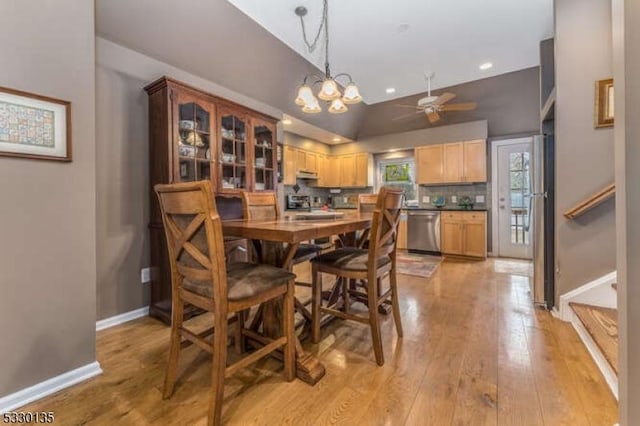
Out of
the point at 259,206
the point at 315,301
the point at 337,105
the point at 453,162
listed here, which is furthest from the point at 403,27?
the point at 315,301

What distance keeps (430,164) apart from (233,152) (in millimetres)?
3964

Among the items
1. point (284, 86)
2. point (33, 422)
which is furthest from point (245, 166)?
point (33, 422)

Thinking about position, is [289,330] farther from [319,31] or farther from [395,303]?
[319,31]

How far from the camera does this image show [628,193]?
3.05ft

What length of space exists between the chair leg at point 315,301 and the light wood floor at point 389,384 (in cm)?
8

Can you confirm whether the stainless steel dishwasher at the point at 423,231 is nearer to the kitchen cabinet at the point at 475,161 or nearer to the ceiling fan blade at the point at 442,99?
the kitchen cabinet at the point at 475,161

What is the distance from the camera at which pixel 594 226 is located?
2.20 m

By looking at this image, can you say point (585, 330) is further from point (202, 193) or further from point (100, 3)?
point (100, 3)

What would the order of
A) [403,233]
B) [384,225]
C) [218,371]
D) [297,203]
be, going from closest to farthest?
1. [218,371]
2. [384,225]
3. [403,233]
4. [297,203]

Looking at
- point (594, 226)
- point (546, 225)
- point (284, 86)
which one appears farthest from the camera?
point (284, 86)

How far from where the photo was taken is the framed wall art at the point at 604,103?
2.10m

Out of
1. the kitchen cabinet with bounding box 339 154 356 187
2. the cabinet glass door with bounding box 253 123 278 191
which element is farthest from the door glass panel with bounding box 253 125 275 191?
the kitchen cabinet with bounding box 339 154 356 187

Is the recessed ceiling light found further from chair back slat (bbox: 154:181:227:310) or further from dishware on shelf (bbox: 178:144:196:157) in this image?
chair back slat (bbox: 154:181:227:310)

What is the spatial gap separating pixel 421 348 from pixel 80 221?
Answer: 2.24 m
